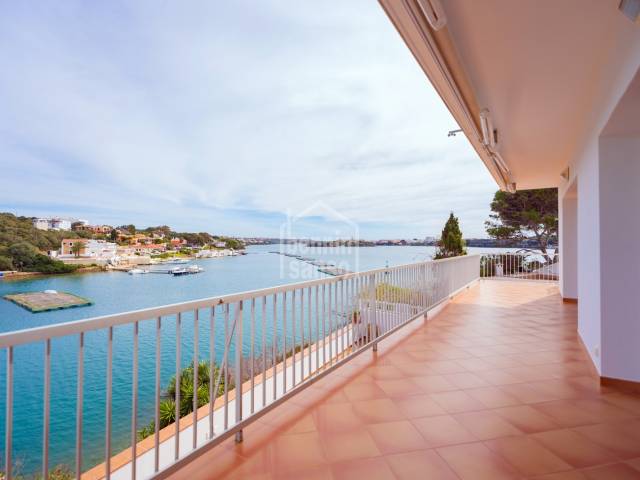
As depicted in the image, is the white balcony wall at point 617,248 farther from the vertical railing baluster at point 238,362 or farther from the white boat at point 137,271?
the white boat at point 137,271

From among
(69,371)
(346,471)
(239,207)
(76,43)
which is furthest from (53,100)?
(239,207)

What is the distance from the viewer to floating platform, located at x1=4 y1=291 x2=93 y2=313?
4.70 meters

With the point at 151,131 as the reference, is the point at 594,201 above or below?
below

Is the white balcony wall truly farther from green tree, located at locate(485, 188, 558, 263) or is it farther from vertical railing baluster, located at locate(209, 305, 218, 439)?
green tree, located at locate(485, 188, 558, 263)

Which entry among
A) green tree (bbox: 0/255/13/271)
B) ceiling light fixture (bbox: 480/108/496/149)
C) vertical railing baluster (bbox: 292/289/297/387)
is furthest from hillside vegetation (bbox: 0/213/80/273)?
ceiling light fixture (bbox: 480/108/496/149)

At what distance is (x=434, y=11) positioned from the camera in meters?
1.63

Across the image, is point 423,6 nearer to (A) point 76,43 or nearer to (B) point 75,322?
(B) point 75,322

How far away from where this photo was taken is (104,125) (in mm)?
15867

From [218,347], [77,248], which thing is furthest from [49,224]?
[218,347]

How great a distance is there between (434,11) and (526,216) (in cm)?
1561

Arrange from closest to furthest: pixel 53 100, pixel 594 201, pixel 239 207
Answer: pixel 594 201, pixel 53 100, pixel 239 207

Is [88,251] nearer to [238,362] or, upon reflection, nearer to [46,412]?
[238,362]

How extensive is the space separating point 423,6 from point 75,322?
200 cm

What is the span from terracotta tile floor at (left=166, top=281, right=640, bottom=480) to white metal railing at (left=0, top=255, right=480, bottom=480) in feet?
0.51
